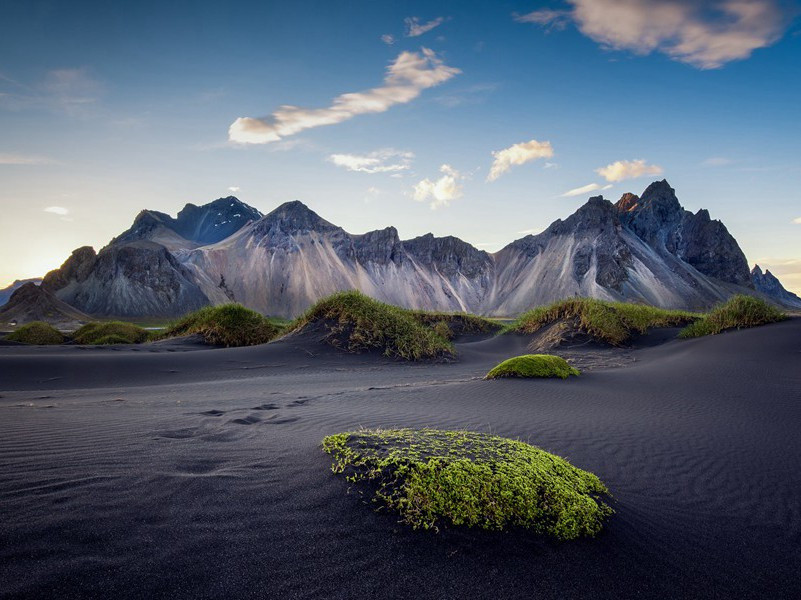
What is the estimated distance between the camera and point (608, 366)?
38.8 feet

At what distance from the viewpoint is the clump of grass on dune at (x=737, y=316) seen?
13.2 metres

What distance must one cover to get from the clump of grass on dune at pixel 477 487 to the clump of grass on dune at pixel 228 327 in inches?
563

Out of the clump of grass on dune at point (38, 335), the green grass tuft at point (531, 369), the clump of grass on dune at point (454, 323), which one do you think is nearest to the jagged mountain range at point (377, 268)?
the clump of grass on dune at point (38, 335)

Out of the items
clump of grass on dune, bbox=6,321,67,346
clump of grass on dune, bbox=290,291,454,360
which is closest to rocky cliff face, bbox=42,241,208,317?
clump of grass on dune, bbox=6,321,67,346

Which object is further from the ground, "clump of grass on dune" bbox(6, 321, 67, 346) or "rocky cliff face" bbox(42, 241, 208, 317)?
"rocky cliff face" bbox(42, 241, 208, 317)

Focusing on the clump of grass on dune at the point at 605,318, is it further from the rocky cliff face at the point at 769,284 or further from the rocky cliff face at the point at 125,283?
the rocky cliff face at the point at 769,284

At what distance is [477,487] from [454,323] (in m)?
21.3

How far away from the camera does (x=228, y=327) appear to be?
1673cm

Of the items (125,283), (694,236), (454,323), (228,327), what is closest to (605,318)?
(454,323)

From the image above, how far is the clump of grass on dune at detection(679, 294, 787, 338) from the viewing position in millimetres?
Answer: 13160

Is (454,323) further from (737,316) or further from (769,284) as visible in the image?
(769,284)

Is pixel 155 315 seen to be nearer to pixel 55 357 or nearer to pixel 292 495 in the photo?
pixel 55 357

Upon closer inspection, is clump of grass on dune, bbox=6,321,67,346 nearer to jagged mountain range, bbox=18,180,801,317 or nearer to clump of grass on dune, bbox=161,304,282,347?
clump of grass on dune, bbox=161,304,282,347

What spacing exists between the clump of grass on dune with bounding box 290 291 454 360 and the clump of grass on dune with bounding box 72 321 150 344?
315 inches
